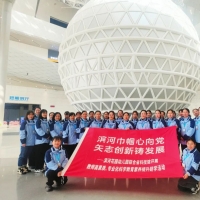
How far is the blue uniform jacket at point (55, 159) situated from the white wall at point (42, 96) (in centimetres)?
2869

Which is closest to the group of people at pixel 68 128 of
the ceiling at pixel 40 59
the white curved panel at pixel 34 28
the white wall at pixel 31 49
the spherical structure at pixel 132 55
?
the spherical structure at pixel 132 55

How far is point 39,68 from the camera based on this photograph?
30359 mm

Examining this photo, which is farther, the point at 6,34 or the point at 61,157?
the point at 6,34

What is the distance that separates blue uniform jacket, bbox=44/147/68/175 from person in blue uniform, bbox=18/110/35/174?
5.96 ft

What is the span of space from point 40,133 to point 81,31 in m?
5.70

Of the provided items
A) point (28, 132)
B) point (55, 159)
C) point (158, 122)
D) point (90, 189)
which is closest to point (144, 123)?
point (158, 122)

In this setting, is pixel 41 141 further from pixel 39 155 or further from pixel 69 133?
pixel 69 133

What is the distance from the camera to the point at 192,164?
4.86 m

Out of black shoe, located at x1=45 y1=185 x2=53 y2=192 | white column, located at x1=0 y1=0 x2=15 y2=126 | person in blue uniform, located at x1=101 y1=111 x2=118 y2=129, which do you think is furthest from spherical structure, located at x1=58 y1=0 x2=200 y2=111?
white column, located at x1=0 y1=0 x2=15 y2=126

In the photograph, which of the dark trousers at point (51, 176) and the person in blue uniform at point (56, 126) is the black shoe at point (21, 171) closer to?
the person in blue uniform at point (56, 126)

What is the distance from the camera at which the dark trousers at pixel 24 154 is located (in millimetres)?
6594

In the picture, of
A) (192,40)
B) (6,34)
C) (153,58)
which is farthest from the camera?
(6,34)

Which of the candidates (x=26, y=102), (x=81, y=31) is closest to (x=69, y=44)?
(x=81, y=31)

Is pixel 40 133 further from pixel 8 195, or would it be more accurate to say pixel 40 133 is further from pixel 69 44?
pixel 69 44
